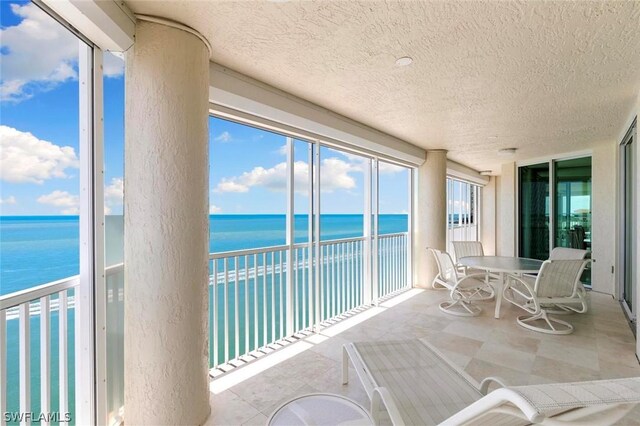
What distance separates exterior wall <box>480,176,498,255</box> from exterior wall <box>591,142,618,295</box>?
404 cm

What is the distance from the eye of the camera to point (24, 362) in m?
1.40

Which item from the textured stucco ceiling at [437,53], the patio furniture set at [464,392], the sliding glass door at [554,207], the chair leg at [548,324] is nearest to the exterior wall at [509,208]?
the sliding glass door at [554,207]

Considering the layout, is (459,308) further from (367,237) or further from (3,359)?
(3,359)

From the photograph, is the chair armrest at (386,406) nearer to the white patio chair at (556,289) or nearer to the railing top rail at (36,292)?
the railing top rail at (36,292)

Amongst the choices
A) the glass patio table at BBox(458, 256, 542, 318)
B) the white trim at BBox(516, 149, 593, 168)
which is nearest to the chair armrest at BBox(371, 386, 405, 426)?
the glass patio table at BBox(458, 256, 542, 318)

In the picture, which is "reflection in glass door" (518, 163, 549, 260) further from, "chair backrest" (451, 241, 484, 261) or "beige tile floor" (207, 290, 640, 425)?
"beige tile floor" (207, 290, 640, 425)

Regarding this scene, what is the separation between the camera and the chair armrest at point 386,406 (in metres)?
1.34

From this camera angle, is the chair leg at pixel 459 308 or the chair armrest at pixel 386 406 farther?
the chair leg at pixel 459 308

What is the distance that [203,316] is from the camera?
1855 millimetres

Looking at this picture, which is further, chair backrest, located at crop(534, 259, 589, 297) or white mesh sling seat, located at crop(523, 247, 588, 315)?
white mesh sling seat, located at crop(523, 247, 588, 315)

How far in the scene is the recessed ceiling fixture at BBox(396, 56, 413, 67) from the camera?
211cm

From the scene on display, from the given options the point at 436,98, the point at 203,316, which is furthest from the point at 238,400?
the point at 436,98

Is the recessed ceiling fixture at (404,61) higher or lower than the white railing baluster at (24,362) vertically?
higher

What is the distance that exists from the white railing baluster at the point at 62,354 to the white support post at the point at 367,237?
3.48 m
